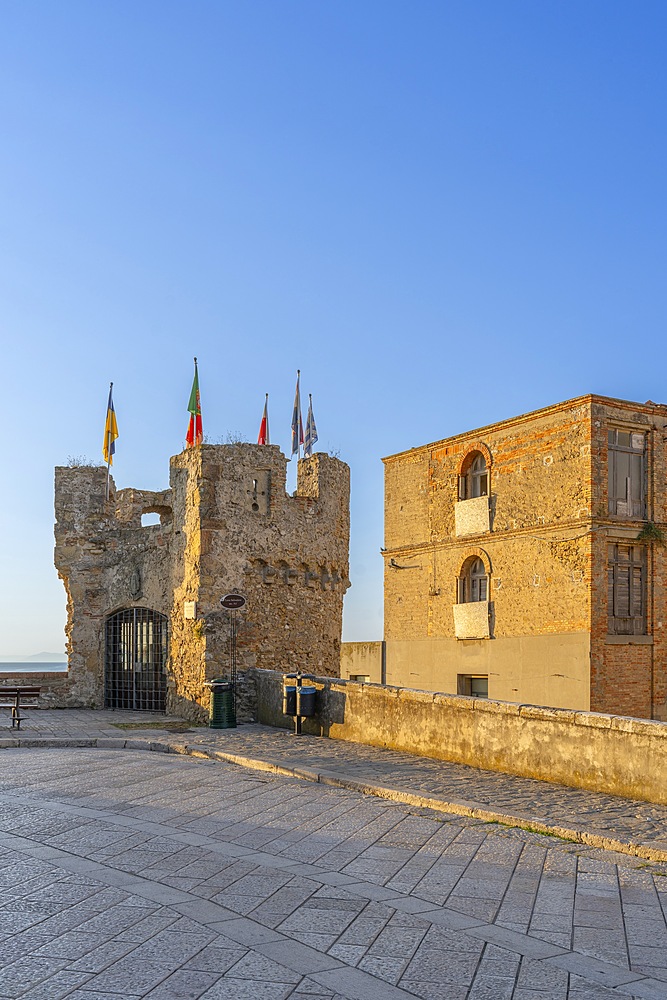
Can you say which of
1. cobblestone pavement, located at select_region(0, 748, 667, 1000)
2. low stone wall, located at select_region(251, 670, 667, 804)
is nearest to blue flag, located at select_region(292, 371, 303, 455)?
low stone wall, located at select_region(251, 670, 667, 804)

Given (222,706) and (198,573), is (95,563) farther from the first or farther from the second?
(222,706)

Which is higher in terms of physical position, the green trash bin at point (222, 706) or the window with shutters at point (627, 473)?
the window with shutters at point (627, 473)

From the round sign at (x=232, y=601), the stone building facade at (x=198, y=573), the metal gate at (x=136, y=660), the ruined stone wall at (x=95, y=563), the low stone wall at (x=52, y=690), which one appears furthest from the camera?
the low stone wall at (x=52, y=690)

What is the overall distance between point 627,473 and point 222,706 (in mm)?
14062

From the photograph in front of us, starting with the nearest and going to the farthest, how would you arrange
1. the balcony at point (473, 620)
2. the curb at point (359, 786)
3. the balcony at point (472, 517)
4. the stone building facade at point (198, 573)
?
the curb at point (359, 786), the stone building facade at point (198, 573), the balcony at point (473, 620), the balcony at point (472, 517)

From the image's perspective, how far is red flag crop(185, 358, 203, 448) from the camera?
77.2 ft

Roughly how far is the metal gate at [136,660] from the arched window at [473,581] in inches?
459

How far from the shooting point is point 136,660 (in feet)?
65.8

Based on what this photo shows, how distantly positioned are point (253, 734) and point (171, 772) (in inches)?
159

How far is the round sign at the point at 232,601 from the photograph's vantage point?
17.3 m

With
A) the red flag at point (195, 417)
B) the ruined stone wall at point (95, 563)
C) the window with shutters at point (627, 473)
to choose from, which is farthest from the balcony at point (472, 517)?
the ruined stone wall at point (95, 563)

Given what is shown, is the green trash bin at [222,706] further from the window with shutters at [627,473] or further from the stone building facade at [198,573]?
the window with shutters at [627,473]

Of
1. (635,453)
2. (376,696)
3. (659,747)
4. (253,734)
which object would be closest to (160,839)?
(659,747)

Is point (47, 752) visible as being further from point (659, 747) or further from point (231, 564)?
point (659, 747)
